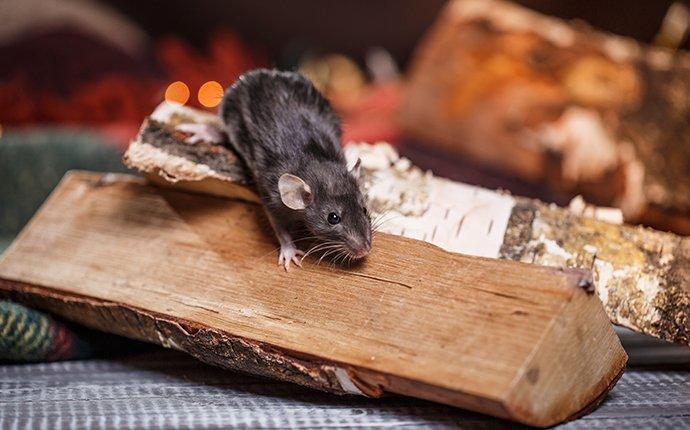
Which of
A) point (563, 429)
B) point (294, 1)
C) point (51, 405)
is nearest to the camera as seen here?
point (563, 429)

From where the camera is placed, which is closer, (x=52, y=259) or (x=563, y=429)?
(x=563, y=429)

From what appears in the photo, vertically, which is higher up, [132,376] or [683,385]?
[683,385]

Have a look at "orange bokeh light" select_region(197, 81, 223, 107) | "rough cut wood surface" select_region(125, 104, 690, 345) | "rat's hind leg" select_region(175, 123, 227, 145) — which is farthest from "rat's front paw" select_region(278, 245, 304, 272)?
"orange bokeh light" select_region(197, 81, 223, 107)

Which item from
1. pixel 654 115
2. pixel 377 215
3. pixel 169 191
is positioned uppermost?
pixel 654 115

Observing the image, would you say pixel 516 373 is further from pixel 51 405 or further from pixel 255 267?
pixel 51 405

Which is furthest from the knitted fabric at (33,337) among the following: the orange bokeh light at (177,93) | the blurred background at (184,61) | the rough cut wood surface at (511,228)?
the orange bokeh light at (177,93)

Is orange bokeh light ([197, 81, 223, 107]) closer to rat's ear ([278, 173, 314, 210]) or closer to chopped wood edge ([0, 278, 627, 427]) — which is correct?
chopped wood edge ([0, 278, 627, 427])

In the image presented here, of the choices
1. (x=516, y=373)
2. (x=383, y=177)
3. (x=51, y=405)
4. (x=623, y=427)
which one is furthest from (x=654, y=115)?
(x=51, y=405)

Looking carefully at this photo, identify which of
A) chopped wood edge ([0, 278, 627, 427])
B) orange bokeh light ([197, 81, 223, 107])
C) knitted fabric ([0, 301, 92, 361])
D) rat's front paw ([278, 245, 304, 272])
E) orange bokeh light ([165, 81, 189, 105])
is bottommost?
knitted fabric ([0, 301, 92, 361])
